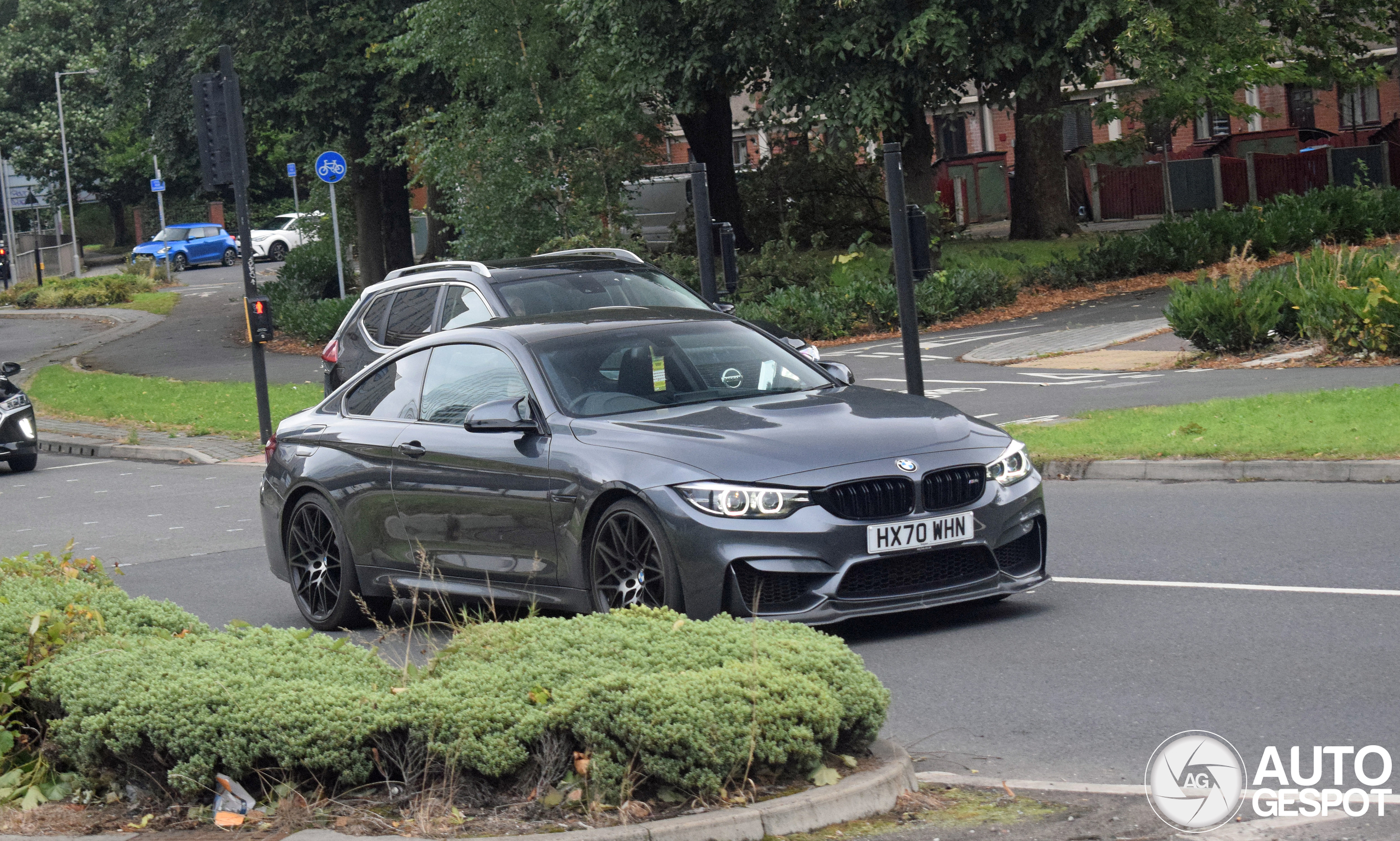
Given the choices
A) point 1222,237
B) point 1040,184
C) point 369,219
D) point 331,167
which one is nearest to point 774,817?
point 1222,237

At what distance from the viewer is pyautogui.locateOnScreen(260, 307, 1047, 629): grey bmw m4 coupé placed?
23.8 feet

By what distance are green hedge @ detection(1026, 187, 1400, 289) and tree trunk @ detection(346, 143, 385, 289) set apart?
16.5 m

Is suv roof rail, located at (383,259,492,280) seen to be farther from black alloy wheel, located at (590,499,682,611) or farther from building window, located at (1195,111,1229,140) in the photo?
building window, located at (1195,111,1229,140)

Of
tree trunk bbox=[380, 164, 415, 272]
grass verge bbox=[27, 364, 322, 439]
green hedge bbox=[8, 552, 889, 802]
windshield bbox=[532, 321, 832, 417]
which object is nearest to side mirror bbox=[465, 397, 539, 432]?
windshield bbox=[532, 321, 832, 417]

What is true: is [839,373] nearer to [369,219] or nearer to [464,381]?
[464,381]

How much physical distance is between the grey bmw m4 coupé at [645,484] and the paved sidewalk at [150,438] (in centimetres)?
1117

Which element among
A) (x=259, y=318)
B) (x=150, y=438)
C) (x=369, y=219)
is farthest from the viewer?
(x=369, y=219)

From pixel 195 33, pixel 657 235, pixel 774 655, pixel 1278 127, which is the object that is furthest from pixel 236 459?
pixel 1278 127

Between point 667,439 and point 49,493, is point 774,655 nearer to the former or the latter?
point 667,439

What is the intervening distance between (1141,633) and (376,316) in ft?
29.0

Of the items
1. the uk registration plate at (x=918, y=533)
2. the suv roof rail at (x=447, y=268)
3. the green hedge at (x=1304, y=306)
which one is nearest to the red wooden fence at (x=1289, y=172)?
the green hedge at (x=1304, y=306)

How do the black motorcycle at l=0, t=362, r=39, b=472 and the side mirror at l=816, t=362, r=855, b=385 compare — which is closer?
the side mirror at l=816, t=362, r=855, b=385

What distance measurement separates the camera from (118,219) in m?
85.6

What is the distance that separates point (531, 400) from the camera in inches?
325
